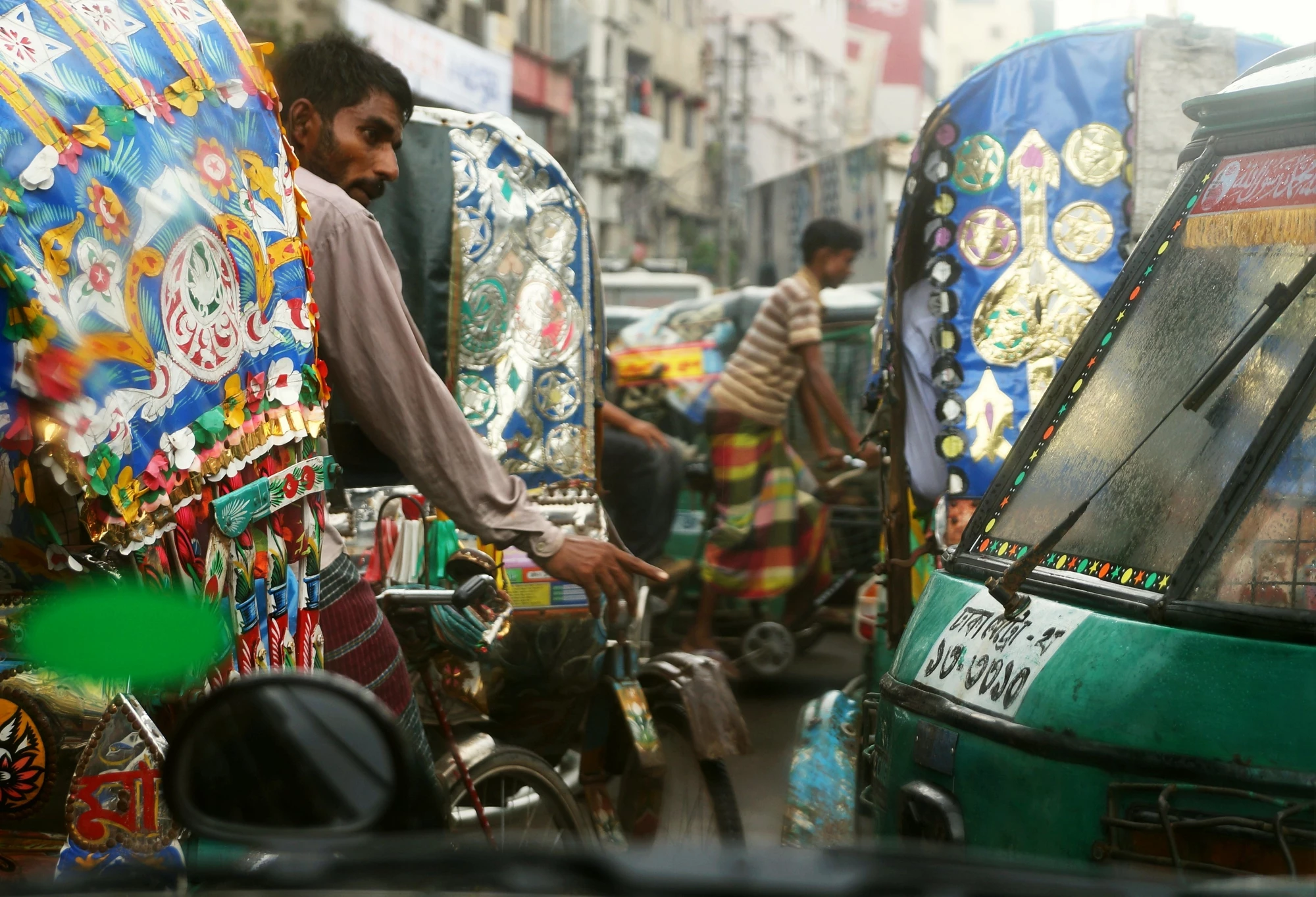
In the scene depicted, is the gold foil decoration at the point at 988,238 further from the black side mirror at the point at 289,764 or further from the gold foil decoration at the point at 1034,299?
the black side mirror at the point at 289,764

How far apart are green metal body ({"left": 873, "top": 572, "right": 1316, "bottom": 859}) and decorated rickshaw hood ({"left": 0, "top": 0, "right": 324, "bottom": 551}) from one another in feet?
3.86

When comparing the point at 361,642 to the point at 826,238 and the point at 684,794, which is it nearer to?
the point at 684,794

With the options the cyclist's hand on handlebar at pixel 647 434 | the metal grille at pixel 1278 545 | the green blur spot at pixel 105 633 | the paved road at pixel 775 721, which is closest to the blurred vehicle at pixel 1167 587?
the metal grille at pixel 1278 545

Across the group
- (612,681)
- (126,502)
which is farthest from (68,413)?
(612,681)

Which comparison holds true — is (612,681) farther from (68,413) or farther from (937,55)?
(937,55)

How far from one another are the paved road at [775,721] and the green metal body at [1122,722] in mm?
2267

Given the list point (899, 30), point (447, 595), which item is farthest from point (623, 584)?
point (899, 30)

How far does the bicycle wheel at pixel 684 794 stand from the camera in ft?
13.7

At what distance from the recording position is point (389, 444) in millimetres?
2867

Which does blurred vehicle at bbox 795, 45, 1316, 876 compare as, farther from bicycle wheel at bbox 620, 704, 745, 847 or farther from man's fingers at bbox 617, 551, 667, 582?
bicycle wheel at bbox 620, 704, 745, 847

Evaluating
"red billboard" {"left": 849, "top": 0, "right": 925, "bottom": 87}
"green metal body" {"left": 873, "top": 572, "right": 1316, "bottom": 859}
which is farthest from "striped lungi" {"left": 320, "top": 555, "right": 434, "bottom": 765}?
"red billboard" {"left": 849, "top": 0, "right": 925, "bottom": 87}

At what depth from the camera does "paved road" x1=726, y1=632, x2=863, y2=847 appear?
18.2 ft

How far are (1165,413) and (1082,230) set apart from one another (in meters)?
2.11

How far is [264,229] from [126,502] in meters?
0.62
